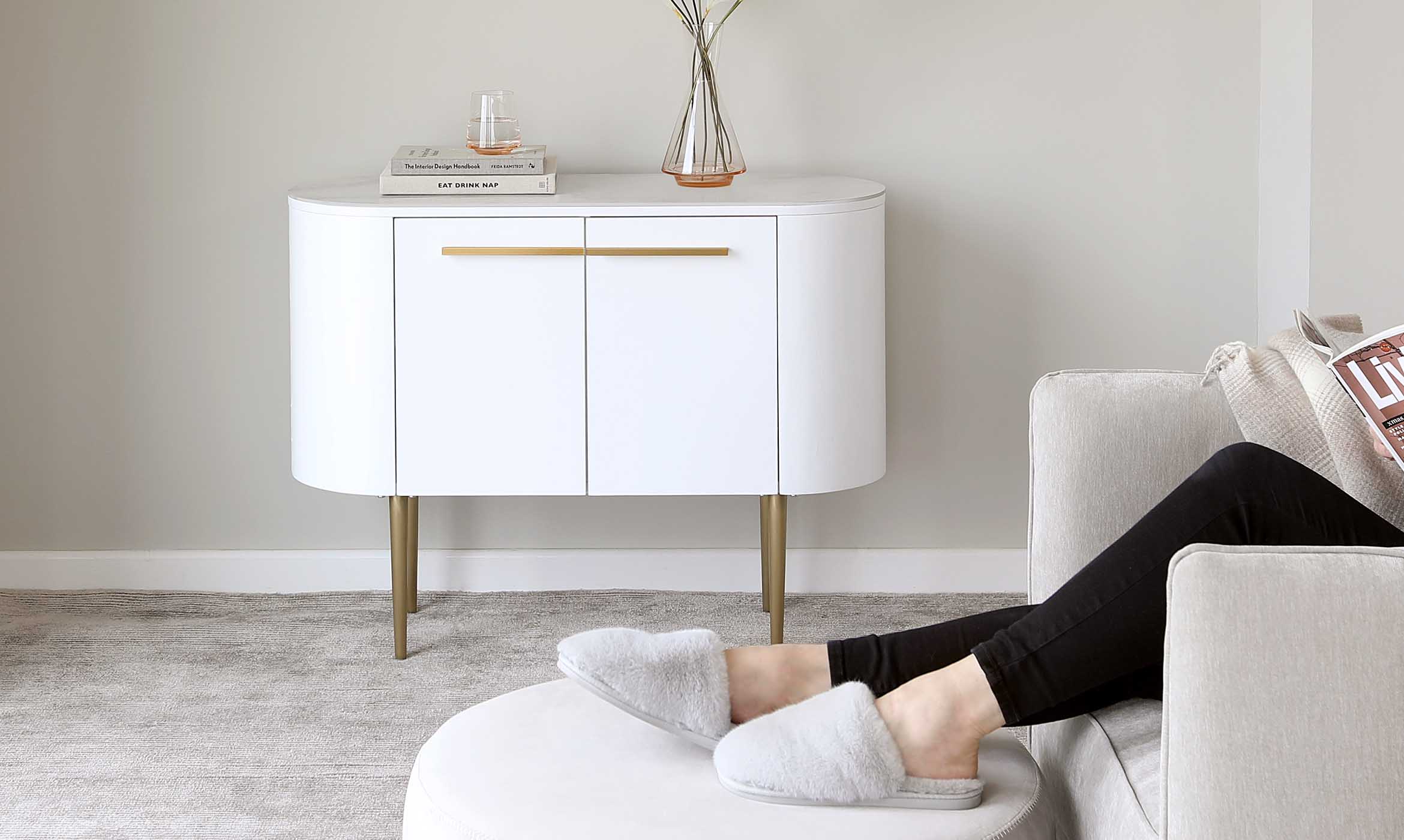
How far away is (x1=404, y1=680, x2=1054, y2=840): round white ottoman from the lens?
1.11 m

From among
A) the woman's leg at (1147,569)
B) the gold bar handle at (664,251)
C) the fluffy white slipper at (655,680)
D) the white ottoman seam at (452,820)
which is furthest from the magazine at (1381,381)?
the gold bar handle at (664,251)

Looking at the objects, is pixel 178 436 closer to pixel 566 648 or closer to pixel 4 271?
pixel 4 271

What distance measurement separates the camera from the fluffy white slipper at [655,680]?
1.24 m

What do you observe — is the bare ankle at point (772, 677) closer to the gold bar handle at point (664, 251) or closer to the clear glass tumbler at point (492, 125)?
the gold bar handle at point (664, 251)

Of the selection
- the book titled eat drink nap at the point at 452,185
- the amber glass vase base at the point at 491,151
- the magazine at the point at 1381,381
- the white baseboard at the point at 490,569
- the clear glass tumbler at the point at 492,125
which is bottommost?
the white baseboard at the point at 490,569

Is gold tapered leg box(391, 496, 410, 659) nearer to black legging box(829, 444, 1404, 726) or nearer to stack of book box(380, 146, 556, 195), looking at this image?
stack of book box(380, 146, 556, 195)

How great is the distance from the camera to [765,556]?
2.66 metres

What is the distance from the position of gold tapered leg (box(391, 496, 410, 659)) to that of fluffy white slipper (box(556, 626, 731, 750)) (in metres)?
1.17

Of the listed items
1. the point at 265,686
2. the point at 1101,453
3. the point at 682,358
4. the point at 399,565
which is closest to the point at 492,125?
the point at 682,358

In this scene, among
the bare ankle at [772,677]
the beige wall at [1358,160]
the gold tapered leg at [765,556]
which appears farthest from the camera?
the gold tapered leg at [765,556]

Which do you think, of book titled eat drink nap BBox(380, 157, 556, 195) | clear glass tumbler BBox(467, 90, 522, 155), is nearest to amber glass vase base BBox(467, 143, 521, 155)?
clear glass tumbler BBox(467, 90, 522, 155)

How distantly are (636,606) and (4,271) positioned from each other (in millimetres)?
1503

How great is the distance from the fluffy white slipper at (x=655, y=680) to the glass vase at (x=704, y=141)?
1.35 metres

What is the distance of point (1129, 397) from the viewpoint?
1.49 m
